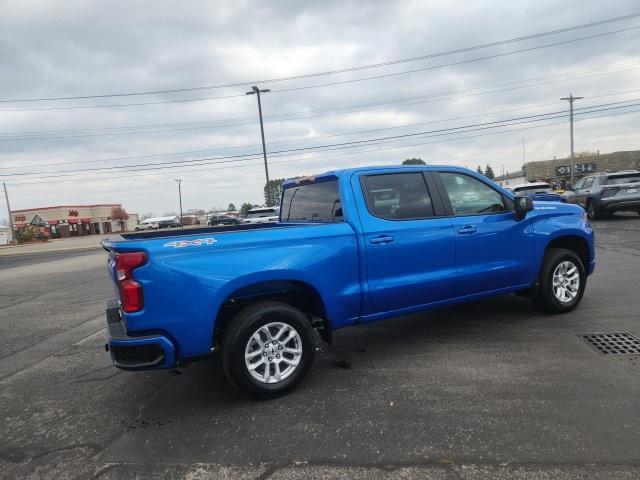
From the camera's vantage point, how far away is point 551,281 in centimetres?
543

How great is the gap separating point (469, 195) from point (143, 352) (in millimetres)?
3543

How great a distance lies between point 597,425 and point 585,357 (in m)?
1.31

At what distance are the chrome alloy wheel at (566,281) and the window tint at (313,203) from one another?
285cm

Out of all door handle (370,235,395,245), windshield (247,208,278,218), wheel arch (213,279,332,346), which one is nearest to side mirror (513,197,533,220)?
door handle (370,235,395,245)

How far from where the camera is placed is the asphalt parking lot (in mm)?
2838

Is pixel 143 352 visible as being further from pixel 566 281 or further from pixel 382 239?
pixel 566 281

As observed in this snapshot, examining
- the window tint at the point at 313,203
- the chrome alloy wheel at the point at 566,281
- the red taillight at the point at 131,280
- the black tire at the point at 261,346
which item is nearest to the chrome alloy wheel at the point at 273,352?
the black tire at the point at 261,346

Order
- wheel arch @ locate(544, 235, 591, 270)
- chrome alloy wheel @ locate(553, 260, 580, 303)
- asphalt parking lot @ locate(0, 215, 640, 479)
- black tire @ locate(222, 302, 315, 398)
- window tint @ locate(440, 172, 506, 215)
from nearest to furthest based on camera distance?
1. asphalt parking lot @ locate(0, 215, 640, 479)
2. black tire @ locate(222, 302, 315, 398)
3. window tint @ locate(440, 172, 506, 215)
4. chrome alloy wheel @ locate(553, 260, 580, 303)
5. wheel arch @ locate(544, 235, 591, 270)

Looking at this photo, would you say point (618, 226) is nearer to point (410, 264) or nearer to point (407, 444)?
point (410, 264)

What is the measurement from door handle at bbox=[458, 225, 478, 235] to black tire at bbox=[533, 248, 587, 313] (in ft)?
4.00

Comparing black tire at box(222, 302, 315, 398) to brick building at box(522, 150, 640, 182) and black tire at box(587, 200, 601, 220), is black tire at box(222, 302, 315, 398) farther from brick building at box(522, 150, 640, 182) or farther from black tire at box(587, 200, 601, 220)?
brick building at box(522, 150, 640, 182)

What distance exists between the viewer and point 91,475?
2.89 m

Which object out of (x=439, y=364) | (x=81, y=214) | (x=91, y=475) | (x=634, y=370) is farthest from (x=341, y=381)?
(x=81, y=214)

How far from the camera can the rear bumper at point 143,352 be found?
3.36 m
